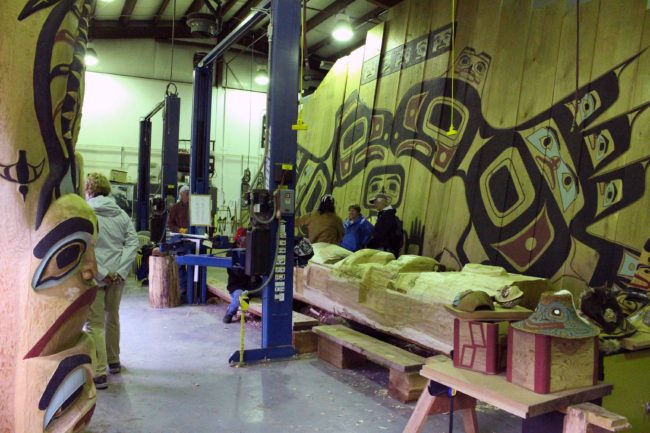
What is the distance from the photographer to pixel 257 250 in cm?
503

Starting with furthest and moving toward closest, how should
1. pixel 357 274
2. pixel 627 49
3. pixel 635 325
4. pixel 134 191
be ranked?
1. pixel 134 191
2. pixel 357 274
3. pixel 627 49
4. pixel 635 325

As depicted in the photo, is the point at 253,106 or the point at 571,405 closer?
the point at 571,405

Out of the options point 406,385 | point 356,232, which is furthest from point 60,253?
point 356,232

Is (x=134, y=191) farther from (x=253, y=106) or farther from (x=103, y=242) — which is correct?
(x=103, y=242)

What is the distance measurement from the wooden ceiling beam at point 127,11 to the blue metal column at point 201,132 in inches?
208

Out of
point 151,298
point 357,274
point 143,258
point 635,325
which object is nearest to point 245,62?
point 143,258

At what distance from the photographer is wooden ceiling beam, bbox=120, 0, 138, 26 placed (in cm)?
1193

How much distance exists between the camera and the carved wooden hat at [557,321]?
2416 mm

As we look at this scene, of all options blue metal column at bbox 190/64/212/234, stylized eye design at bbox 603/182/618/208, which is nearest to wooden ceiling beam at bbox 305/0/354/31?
blue metal column at bbox 190/64/212/234

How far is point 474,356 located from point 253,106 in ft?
43.7

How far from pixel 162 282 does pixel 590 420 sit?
256 inches

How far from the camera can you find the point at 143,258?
1010 cm

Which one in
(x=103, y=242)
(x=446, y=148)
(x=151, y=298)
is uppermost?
(x=446, y=148)

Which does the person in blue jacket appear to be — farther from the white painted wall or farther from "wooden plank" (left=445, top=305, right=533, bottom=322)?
the white painted wall
